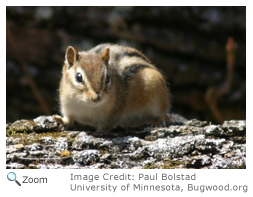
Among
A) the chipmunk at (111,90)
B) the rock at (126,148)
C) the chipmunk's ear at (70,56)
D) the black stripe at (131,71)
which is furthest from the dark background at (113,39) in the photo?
the rock at (126,148)

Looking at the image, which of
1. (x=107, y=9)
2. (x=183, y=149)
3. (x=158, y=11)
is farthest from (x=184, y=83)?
(x=183, y=149)

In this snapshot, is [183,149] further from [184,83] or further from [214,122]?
[184,83]

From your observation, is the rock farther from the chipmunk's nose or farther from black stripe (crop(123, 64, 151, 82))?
black stripe (crop(123, 64, 151, 82))
